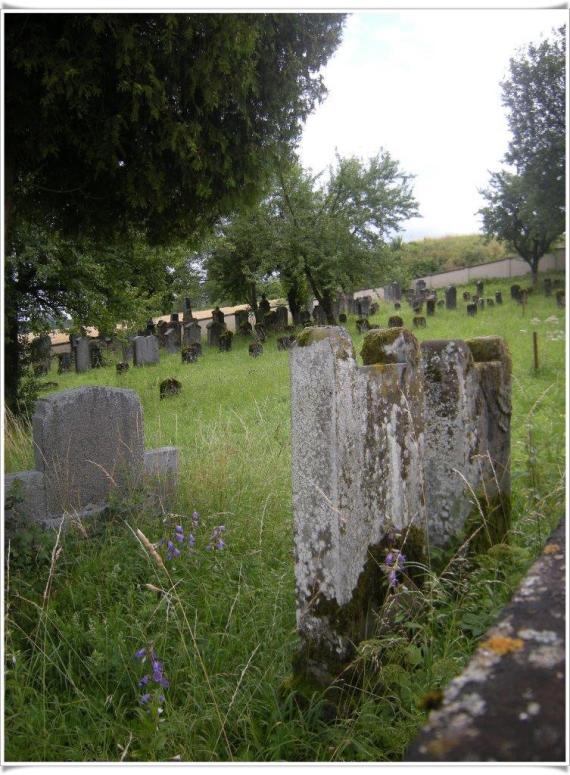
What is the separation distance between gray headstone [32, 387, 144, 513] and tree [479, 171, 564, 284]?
3.55 meters

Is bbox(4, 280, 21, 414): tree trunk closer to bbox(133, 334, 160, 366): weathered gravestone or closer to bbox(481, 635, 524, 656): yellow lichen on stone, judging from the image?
bbox(481, 635, 524, 656): yellow lichen on stone

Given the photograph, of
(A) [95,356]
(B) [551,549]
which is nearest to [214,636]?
(B) [551,549]

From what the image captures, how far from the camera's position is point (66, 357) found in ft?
66.3

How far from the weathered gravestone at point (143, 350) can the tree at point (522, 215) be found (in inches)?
407

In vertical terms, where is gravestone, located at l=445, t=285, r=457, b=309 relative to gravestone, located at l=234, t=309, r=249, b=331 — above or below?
above

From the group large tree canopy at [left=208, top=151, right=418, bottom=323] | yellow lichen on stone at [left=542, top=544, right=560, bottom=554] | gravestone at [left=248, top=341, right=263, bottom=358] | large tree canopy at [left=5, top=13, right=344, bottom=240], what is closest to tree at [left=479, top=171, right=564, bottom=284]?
large tree canopy at [left=5, top=13, right=344, bottom=240]

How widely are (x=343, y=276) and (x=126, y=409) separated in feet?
47.8

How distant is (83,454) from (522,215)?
16.6ft

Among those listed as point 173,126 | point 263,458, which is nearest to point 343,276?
point 263,458

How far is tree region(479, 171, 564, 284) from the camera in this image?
3.46 m

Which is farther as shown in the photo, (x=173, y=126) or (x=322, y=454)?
(x=173, y=126)

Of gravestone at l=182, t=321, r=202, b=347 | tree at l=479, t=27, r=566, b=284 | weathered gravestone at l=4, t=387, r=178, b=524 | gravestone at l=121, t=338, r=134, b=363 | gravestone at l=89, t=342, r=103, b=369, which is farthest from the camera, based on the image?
gravestone at l=182, t=321, r=202, b=347

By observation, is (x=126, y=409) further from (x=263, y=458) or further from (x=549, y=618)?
(x=549, y=618)

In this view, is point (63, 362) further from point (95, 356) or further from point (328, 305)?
point (328, 305)
